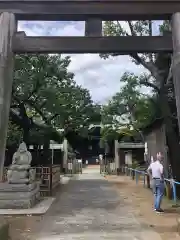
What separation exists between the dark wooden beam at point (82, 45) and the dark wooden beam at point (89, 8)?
0.59 metres

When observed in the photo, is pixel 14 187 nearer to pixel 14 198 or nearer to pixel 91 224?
pixel 14 198

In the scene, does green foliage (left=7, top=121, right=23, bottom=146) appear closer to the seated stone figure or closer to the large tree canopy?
the large tree canopy

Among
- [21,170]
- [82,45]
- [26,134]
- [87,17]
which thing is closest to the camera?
[82,45]

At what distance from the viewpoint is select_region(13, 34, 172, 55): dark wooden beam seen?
7.60 metres

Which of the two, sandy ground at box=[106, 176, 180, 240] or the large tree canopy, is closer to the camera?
sandy ground at box=[106, 176, 180, 240]

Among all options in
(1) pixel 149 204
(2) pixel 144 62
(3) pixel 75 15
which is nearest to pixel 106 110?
(2) pixel 144 62

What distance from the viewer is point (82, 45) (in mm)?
7602

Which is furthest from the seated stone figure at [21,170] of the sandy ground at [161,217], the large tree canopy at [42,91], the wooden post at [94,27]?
the large tree canopy at [42,91]

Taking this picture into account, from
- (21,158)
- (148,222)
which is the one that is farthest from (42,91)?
(148,222)

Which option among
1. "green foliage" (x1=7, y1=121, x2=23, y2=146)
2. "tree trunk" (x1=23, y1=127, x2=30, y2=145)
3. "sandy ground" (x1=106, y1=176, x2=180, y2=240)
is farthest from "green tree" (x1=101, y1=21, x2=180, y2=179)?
"green foliage" (x1=7, y1=121, x2=23, y2=146)

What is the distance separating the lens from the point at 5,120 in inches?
282

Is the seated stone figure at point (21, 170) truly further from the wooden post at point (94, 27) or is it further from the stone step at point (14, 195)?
the wooden post at point (94, 27)

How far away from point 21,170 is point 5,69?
500 cm

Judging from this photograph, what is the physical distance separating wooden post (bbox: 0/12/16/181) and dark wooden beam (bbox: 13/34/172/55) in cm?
22
